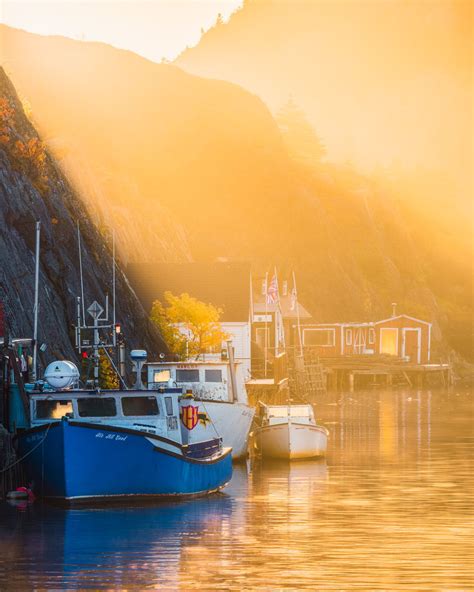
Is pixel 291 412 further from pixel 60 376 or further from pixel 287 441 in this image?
pixel 60 376

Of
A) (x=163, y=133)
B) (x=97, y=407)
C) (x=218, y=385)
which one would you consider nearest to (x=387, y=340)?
(x=163, y=133)

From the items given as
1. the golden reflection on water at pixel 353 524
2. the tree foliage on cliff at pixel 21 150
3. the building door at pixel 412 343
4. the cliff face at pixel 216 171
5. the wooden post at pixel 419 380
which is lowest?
the golden reflection on water at pixel 353 524

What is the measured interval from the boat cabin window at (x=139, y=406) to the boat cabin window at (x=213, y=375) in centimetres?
1391

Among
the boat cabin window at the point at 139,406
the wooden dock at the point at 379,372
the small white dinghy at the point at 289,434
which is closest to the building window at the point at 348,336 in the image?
the wooden dock at the point at 379,372

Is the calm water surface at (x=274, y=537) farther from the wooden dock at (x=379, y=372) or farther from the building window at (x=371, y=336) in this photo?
the building window at (x=371, y=336)

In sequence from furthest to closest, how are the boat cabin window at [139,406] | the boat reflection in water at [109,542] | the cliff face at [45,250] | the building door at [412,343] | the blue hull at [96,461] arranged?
the building door at [412,343] < the cliff face at [45,250] < the boat cabin window at [139,406] < the blue hull at [96,461] < the boat reflection in water at [109,542]

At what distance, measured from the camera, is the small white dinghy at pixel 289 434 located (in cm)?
5575

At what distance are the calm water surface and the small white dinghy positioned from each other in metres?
1.71

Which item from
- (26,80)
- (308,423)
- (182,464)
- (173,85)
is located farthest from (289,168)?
(182,464)

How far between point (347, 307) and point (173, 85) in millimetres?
44168

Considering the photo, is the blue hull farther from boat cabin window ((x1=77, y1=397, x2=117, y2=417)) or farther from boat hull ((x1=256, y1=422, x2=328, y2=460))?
boat hull ((x1=256, y1=422, x2=328, y2=460))

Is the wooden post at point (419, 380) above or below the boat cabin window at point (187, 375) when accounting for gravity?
below

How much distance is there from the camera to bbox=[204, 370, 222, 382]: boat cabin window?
53.6 m

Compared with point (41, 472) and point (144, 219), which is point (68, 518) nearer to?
point (41, 472)
